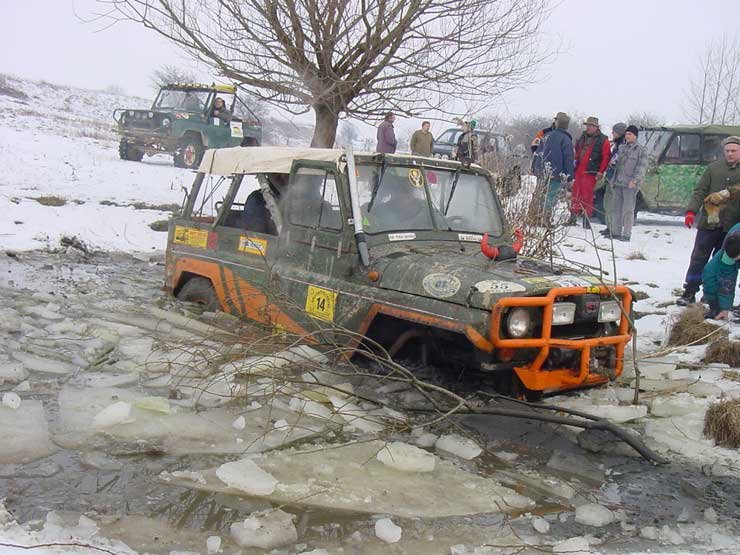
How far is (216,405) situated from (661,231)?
35.8ft

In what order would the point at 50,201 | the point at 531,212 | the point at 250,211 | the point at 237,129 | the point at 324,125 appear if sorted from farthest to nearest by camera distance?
the point at 237,129, the point at 50,201, the point at 324,125, the point at 531,212, the point at 250,211

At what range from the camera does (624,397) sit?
506 centimetres

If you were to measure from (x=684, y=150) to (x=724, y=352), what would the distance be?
10242mm

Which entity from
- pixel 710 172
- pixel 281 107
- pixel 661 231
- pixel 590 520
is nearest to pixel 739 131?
pixel 661 231

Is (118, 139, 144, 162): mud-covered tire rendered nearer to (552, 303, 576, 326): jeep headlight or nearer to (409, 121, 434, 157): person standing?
(409, 121, 434, 157): person standing

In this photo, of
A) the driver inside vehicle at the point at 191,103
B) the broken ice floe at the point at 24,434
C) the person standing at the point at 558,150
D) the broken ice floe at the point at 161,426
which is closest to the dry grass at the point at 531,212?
the person standing at the point at 558,150

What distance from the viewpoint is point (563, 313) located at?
433 cm

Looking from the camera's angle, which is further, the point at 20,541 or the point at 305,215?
the point at 305,215

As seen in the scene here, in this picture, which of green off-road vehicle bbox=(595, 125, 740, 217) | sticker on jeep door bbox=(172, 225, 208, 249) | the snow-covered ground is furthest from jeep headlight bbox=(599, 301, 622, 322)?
green off-road vehicle bbox=(595, 125, 740, 217)

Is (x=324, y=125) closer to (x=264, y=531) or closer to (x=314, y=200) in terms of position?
(x=314, y=200)

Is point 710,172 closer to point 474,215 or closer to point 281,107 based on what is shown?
point 474,215

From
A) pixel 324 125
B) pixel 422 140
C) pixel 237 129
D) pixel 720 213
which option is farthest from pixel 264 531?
pixel 237 129

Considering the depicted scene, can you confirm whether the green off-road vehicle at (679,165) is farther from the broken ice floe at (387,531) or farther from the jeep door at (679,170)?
the broken ice floe at (387,531)

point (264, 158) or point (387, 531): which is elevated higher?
point (264, 158)
